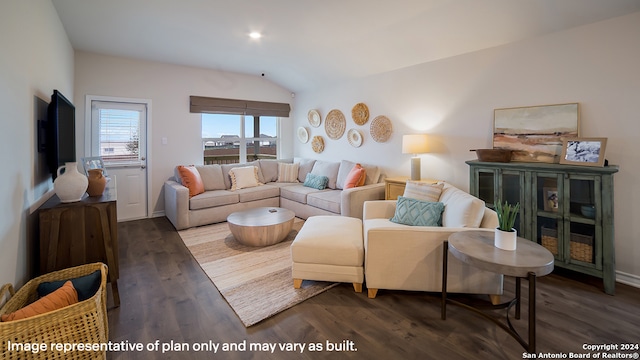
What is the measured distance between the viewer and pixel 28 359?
129 centimetres

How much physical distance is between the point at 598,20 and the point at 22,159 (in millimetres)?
4520

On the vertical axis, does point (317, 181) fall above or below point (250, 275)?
above

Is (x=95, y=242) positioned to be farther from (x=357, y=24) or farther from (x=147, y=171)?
(x=357, y=24)

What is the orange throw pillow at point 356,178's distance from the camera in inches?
165

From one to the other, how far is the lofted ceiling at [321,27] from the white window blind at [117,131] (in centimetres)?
77

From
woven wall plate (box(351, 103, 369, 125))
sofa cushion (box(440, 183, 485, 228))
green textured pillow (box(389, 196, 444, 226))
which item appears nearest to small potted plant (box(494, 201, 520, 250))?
sofa cushion (box(440, 183, 485, 228))

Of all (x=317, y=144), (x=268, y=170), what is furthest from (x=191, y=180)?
(x=317, y=144)

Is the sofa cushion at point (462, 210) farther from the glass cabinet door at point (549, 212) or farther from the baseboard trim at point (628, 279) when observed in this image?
the baseboard trim at point (628, 279)

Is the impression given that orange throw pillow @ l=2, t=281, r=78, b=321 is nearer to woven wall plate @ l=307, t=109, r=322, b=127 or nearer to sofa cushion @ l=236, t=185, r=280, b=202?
sofa cushion @ l=236, t=185, r=280, b=202

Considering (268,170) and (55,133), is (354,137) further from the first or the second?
(55,133)

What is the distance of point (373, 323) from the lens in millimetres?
1970

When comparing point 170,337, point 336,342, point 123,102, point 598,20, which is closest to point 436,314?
point 336,342

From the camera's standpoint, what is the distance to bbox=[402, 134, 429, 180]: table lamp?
367cm

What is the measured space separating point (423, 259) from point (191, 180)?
3.49 m
